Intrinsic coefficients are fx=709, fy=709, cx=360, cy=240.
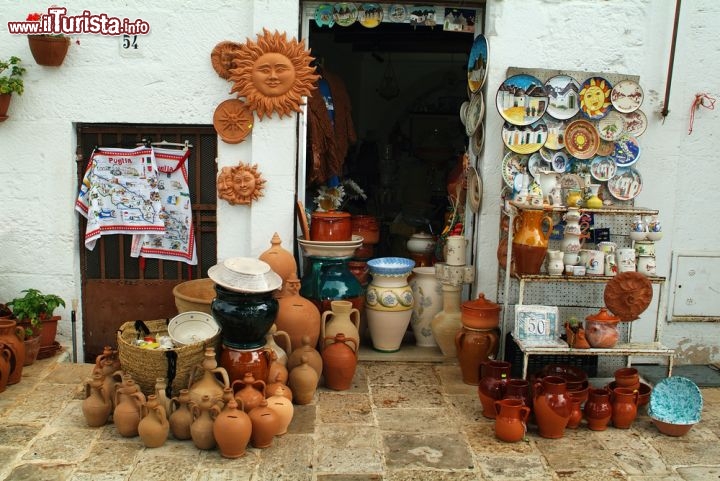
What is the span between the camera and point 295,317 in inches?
200

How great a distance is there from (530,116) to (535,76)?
320 millimetres

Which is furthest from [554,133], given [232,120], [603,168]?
[232,120]

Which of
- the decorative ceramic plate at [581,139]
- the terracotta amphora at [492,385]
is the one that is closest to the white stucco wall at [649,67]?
the decorative ceramic plate at [581,139]

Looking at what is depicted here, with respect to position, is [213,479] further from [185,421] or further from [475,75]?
[475,75]

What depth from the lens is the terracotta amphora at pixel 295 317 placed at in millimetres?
5074

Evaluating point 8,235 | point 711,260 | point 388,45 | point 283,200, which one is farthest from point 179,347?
point 388,45

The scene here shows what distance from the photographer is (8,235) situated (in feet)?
18.5

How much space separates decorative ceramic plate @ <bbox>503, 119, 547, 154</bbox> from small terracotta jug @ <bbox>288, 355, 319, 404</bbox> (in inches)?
88.4

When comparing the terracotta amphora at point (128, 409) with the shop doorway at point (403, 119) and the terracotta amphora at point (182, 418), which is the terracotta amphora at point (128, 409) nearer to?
the terracotta amphora at point (182, 418)

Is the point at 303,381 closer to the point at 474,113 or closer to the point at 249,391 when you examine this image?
the point at 249,391

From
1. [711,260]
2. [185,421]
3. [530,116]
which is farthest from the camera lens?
[711,260]

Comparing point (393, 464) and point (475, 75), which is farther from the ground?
point (475, 75)

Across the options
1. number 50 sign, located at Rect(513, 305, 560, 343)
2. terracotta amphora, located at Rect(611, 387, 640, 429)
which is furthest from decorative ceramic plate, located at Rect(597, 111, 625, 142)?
terracotta amphora, located at Rect(611, 387, 640, 429)

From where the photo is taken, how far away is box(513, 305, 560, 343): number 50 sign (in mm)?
4945
